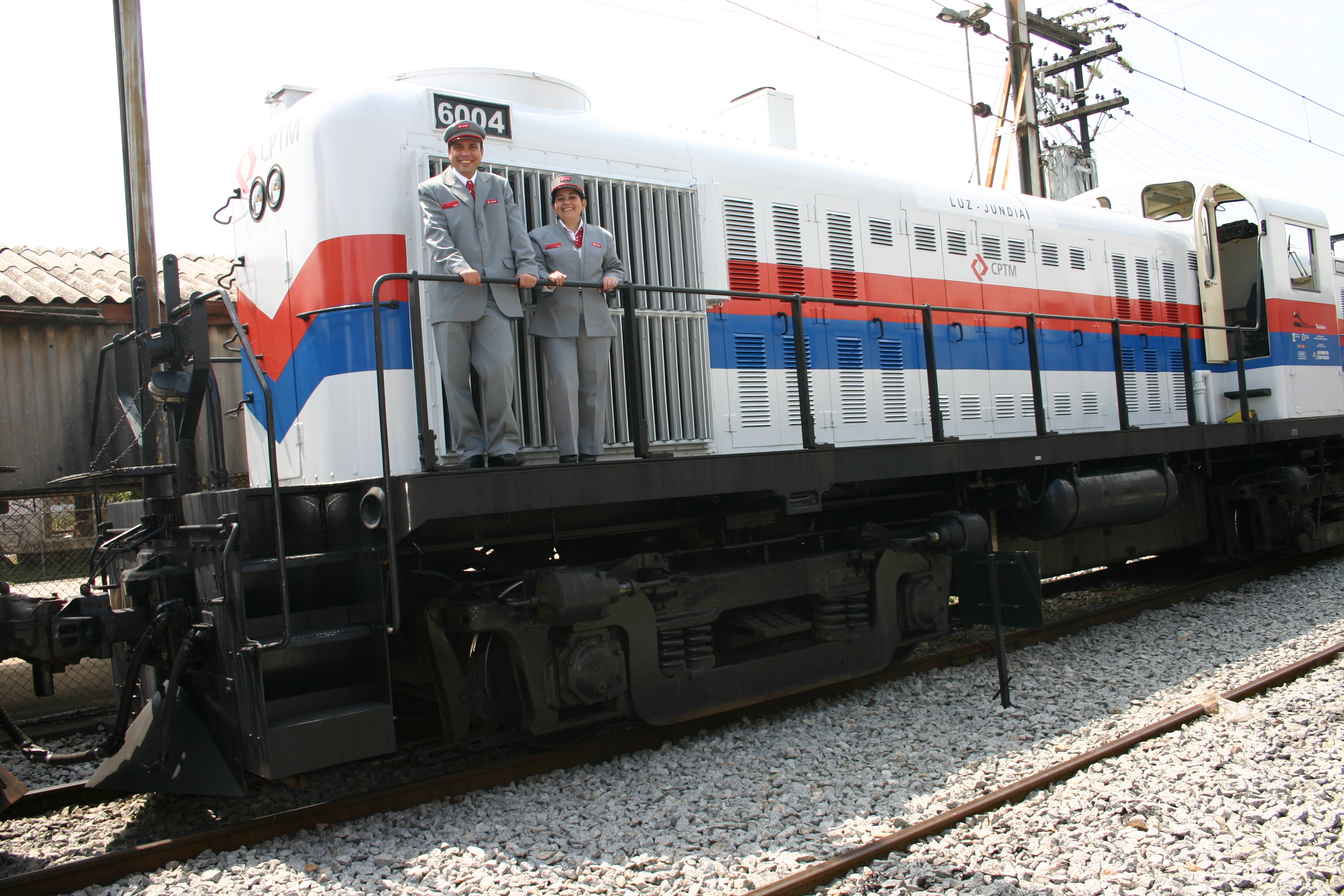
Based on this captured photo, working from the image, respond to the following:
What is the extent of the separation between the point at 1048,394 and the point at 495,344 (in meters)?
5.21

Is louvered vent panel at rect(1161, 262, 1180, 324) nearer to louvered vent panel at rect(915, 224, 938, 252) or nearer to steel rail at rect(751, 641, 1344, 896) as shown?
louvered vent panel at rect(915, 224, 938, 252)

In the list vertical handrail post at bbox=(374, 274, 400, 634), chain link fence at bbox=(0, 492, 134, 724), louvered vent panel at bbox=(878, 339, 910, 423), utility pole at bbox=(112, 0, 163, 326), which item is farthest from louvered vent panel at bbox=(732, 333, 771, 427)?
utility pole at bbox=(112, 0, 163, 326)

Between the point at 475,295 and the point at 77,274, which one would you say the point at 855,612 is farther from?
the point at 77,274

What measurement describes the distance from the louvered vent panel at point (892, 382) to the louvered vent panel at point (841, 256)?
437 millimetres

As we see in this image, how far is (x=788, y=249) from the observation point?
20.3 ft

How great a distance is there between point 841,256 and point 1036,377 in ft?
5.99

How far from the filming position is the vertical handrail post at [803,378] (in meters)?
5.43

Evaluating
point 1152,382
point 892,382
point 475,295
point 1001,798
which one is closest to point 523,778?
point 1001,798

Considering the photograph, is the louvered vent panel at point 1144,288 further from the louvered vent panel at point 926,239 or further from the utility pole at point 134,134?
the utility pole at point 134,134

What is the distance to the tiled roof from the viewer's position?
Answer: 7.46 metres

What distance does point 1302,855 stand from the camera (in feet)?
11.9

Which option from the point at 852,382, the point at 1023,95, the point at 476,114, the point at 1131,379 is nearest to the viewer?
the point at 476,114

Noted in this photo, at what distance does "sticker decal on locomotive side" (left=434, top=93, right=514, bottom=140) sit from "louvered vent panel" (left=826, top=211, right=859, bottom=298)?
2435 mm

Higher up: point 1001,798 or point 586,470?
point 586,470
